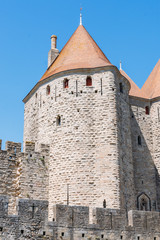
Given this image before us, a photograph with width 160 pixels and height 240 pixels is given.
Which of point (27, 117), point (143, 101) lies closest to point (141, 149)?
point (143, 101)

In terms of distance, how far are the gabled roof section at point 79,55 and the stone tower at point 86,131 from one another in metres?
0.05

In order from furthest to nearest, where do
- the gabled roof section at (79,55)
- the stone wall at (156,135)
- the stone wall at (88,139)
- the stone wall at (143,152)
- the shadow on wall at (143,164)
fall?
the stone wall at (156,135), the stone wall at (143,152), the shadow on wall at (143,164), the gabled roof section at (79,55), the stone wall at (88,139)

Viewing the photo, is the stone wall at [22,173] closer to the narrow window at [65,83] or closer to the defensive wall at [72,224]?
the narrow window at [65,83]

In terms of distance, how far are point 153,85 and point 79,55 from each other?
7.12 meters

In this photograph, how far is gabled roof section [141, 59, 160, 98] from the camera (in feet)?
92.9

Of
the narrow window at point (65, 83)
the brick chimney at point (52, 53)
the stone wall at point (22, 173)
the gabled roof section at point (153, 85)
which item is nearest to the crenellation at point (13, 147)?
the stone wall at point (22, 173)

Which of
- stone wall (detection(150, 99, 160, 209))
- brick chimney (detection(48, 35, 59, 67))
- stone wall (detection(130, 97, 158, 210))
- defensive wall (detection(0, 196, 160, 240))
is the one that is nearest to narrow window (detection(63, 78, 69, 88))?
brick chimney (detection(48, 35, 59, 67))

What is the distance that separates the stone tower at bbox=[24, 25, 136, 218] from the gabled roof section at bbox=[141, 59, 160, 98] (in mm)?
4409

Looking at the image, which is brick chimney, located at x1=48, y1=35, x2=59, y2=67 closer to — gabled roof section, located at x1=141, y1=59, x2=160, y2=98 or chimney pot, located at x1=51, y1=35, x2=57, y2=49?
chimney pot, located at x1=51, y1=35, x2=57, y2=49

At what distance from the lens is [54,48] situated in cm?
2784

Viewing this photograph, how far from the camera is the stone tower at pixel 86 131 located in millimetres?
20844

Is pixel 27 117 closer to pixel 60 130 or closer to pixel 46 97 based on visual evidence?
pixel 46 97

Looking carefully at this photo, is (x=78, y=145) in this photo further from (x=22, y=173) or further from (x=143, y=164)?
(x=143, y=164)

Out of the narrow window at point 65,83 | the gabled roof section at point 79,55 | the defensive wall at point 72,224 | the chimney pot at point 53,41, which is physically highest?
the chimney pot at point 53,41
